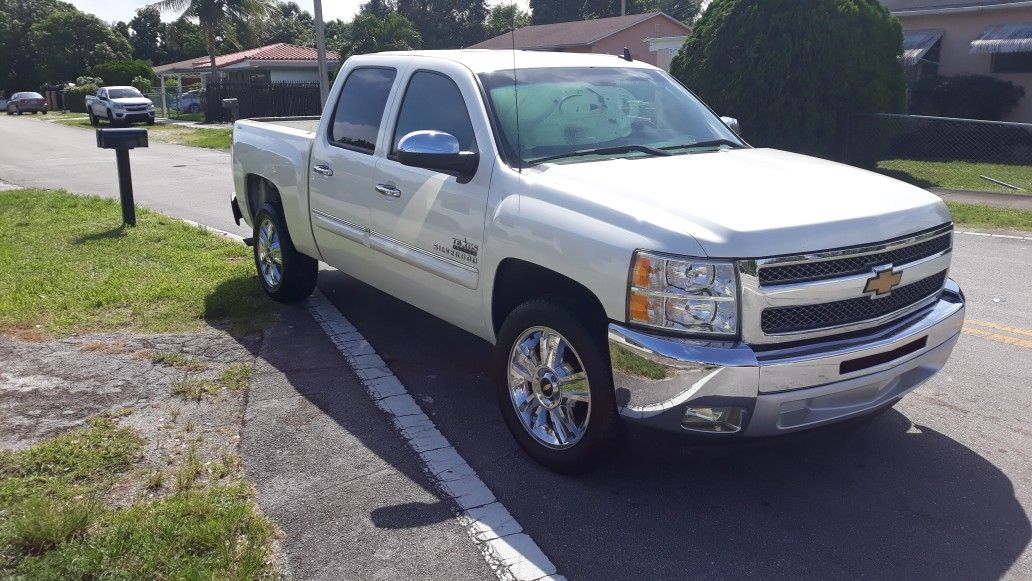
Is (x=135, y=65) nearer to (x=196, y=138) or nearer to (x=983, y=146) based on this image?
(x=196, y=138)

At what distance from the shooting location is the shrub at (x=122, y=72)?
197ft

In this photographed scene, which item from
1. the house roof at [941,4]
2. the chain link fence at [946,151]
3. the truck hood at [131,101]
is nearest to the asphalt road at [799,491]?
the chain link fence at [946,151]

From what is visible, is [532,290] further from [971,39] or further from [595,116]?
[971,39]

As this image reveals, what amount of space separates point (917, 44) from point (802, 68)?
9.28 metres

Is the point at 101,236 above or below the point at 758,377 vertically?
below

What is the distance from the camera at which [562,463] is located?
442 centimetres

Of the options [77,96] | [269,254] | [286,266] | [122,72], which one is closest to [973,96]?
[269,254]

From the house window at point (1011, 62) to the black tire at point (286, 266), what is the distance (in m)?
22.4

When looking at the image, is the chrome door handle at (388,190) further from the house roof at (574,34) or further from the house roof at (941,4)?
the house roof at (574,34)

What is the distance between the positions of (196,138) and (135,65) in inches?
1454

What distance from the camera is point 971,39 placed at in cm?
2475

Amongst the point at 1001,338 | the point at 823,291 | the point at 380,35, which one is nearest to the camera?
the point at 823,291

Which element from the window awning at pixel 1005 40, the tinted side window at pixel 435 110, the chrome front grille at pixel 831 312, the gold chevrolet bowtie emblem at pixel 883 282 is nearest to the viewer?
the chrome front grille at pixel 831 312

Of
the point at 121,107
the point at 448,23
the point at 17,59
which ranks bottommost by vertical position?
the point at 121,107
